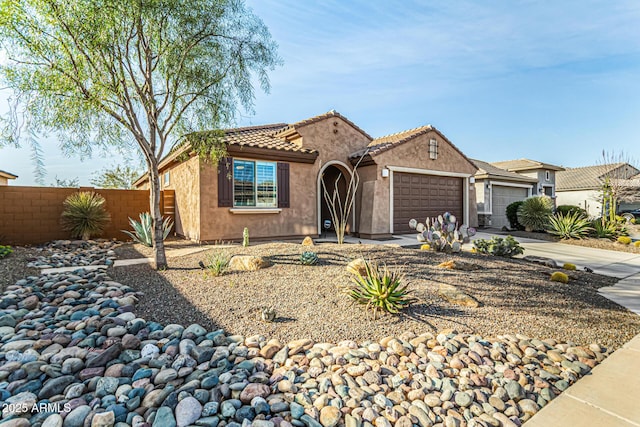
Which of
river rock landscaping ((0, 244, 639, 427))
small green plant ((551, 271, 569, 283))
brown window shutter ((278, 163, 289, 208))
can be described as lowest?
river rock landscaping ((0, 244, 639, 427))

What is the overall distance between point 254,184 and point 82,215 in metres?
5.24

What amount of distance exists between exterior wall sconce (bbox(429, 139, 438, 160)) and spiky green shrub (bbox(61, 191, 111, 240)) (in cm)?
1229

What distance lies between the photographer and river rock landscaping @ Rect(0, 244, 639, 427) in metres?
2.14

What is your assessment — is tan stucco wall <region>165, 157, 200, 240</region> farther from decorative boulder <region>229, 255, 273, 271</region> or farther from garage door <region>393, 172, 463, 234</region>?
garage door <region>393, 172, 463, 234</region>

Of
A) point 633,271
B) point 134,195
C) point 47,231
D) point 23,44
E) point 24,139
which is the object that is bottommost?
point 633,271

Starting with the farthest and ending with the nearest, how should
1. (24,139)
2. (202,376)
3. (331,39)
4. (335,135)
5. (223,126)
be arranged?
1. (335,135)
2. (331,39)
3. (223,126)
4. (24,139)
5. (202,376)

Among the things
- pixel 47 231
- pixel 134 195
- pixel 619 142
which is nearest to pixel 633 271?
pixel 619 142

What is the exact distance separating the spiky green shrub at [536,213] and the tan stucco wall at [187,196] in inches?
556

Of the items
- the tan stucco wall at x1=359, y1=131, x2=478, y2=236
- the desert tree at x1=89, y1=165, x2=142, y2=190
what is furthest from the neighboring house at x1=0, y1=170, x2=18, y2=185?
the tan stucco wall at x1=359, y1=131, x2=478, y2=236

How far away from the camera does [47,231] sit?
886cm

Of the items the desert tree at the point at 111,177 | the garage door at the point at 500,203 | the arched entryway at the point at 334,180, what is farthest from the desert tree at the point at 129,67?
the desert tree at the point at 111,177

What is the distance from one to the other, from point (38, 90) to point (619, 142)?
72.8 ft

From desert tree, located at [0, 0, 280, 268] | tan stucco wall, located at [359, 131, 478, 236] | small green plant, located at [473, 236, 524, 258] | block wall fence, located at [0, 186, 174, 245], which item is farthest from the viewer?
tan stucco wall, located at [359, 131, 478, 236]

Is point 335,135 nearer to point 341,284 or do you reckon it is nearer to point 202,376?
point 341,284
